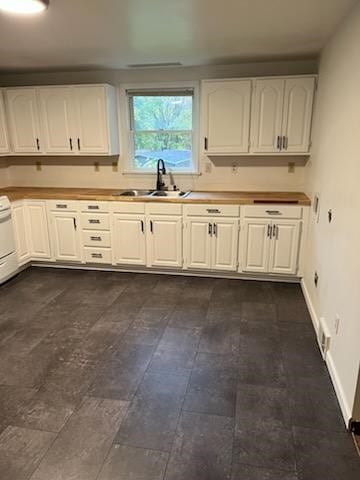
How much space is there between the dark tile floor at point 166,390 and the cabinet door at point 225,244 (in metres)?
0.42

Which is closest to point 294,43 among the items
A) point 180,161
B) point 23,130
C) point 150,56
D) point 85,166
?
point 150,56

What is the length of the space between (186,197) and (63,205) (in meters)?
1.45

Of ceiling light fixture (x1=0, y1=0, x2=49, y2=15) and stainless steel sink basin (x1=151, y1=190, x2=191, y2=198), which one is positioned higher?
ceiling light fixture (x1=0, y1=0, x2=49, y2=15)

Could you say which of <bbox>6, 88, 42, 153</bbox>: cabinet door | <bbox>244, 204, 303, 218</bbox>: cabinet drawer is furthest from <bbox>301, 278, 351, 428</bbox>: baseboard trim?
<bbox>6, 88, 42, 153</bbox>: cabinet door

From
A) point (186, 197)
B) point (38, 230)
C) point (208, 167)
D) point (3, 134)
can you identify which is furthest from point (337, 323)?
point (3, 134)

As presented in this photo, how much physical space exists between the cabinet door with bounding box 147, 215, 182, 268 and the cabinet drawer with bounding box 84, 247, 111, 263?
1.69ft

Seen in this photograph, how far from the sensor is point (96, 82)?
421 cm

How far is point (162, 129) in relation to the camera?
14.0 ft

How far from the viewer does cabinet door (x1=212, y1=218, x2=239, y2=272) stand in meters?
3.73

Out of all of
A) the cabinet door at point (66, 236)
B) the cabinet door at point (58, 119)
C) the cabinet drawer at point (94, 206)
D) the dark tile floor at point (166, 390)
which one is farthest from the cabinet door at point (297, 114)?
the cabinet door at point (66, 236)

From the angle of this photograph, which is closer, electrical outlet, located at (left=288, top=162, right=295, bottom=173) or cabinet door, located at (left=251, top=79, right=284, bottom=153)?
cabinet door, located at (left=251, top=79, right=284, bottom=153)

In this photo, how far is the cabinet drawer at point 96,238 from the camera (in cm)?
404

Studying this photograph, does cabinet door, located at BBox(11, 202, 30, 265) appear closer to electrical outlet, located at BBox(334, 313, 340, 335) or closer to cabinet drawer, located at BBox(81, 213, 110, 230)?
cabinet drawer, located at BBox(81, 213, 110, 230)

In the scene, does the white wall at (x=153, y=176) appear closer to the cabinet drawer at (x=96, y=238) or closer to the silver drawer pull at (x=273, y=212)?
the silver drawer pull at (x=273, y=212)
